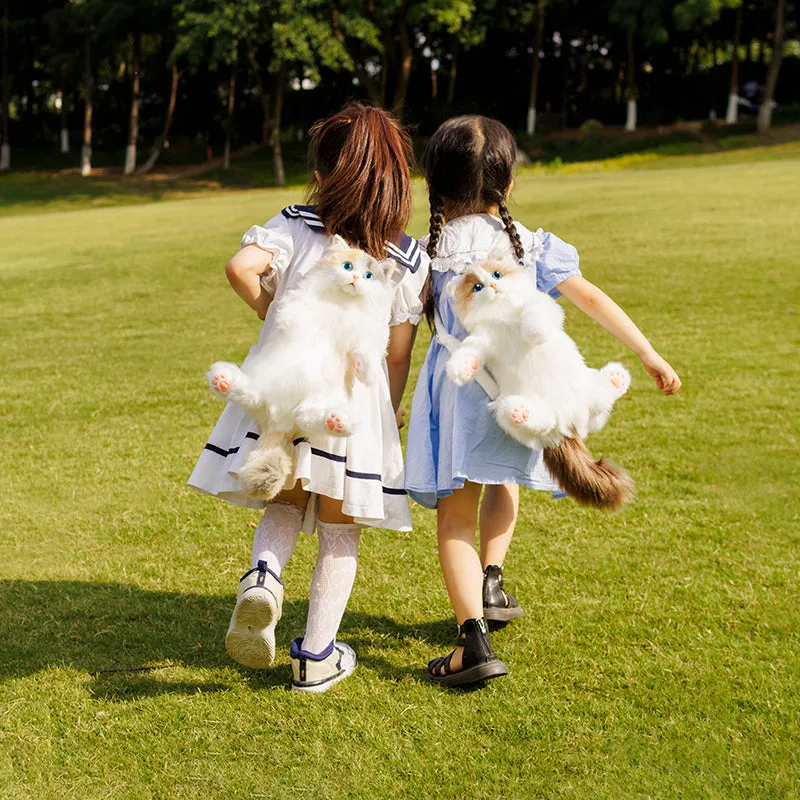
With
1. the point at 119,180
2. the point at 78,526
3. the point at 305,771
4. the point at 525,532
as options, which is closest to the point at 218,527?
the point at 78,526

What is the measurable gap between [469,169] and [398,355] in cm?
65

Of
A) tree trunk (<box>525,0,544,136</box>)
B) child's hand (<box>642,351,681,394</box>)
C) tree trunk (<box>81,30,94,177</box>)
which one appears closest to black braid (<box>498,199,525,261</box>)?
child's hand (<box>642,351,681,394</box>)

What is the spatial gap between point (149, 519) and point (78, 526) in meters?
0.34

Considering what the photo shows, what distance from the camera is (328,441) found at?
313 cm

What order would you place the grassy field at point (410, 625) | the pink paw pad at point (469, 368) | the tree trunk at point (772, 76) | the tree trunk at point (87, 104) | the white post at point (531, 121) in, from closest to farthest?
the grassy field at point (410, 625), the pink paw pad at point (469, 368), the tree trunk at point (772, 76), the tree trunk at point (87, 104), the white post at point (531, 121)

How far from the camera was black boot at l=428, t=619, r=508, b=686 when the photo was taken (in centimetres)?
317

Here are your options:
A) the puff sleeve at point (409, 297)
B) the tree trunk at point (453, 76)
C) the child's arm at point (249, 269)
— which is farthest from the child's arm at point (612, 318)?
the tree trunk at point (453, 76)

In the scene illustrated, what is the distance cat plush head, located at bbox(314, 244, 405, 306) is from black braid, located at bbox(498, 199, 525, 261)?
46 cm

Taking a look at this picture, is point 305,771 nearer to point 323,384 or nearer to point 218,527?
point 323,384

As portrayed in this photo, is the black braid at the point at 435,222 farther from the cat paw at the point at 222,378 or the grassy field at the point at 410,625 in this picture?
the grassy field at the point at 410,625

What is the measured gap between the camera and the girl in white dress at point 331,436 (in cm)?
311

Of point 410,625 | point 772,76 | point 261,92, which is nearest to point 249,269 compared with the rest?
point 410,625

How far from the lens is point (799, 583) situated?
4.04 m

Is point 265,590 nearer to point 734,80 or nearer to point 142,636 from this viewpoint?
point 142,636
